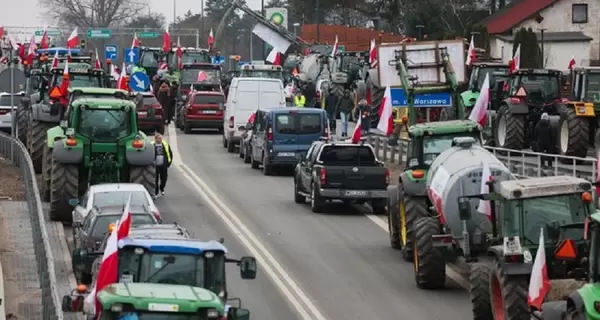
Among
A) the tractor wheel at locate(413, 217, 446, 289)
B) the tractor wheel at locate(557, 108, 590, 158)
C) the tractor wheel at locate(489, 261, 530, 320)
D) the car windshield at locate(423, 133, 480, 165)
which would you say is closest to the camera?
the tractor wheel at locate(489, 261, 530, 320)

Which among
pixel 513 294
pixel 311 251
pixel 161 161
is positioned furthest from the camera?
pixel 161 161

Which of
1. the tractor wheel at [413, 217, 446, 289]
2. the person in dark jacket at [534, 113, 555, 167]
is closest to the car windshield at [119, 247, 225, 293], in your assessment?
the tractor wheel at [413, 217, 446, 289]

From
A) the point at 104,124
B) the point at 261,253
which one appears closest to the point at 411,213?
the point at 261,253

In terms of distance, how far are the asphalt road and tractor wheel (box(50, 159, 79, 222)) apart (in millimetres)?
2373

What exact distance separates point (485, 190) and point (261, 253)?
7450 mm

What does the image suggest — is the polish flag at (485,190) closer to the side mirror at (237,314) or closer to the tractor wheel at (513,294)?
the tractor wheel at (513,294)

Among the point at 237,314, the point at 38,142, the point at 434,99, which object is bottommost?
the point at 237,314

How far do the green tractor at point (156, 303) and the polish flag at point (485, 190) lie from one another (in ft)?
19.2

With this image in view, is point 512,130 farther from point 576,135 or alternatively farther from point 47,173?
point 47,173

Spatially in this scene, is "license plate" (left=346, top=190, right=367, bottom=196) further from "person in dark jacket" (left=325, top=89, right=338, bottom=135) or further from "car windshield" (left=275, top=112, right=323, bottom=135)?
"person in dark jacket" (left=325, top=89, right=338, bottom=135)

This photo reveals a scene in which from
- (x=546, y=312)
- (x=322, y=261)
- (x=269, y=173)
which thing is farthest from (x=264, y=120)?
(x=546, y=312)

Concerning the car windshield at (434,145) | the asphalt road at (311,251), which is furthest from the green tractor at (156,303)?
the car windshield at (434,145)

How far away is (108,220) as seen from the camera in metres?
23.6

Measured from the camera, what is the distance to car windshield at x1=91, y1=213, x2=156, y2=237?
23359 millimetres
